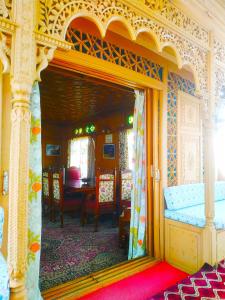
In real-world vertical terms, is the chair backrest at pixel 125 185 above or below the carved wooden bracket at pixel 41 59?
below

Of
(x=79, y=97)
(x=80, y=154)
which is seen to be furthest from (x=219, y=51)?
(x=80, y=154)

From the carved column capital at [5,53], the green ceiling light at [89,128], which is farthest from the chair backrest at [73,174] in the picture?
the carved column capital at [5,53]

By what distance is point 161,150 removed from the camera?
3.07 meters

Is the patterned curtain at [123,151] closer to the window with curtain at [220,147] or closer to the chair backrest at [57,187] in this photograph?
the chair backrest at [57,187]

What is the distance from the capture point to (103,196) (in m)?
A: 4.44

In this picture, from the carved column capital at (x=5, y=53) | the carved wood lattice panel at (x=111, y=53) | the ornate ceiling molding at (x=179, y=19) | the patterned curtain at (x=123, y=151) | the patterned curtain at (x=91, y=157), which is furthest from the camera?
the patterned curtain at (x=91, y=157)

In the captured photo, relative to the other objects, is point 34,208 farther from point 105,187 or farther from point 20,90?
point 105,187

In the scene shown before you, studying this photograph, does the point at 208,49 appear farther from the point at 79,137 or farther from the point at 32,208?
the point at 79,137

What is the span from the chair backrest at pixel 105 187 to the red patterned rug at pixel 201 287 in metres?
2.22

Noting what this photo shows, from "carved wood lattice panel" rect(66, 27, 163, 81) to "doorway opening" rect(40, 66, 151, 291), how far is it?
857mm

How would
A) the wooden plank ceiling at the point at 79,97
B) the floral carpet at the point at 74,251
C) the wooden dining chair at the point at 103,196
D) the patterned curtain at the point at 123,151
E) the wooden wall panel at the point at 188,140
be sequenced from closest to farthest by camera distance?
the floral carpet at the point at 74,251 < the wooden wall panel at the point at 188,140 < the wooden plank ceiling at the point at 79,97 < the wooden dining chair at the point at 103,196 < the patterned curtain at the point at 123,151

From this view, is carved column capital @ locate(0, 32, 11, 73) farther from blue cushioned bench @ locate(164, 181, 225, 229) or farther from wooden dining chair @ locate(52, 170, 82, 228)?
wooden dining chair @ locate(52, 170, 82, 228)

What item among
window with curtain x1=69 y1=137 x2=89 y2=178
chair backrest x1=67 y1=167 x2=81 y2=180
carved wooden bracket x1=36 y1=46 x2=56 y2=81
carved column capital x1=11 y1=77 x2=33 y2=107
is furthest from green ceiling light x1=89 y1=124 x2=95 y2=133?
carved column capital x1=11 y1=77 x2=33 y2=107

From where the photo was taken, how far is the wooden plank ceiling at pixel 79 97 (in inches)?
160
